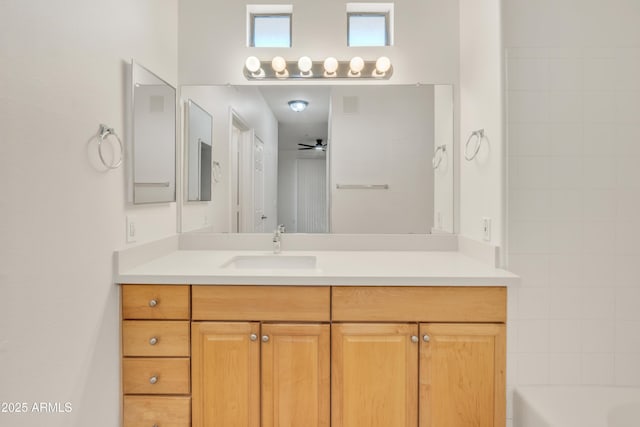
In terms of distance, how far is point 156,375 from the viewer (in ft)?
4.99

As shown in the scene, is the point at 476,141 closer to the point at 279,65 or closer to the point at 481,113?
the point at 481,113

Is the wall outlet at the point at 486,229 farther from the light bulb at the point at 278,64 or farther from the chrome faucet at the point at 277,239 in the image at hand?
the light bulb at the point at 278,64

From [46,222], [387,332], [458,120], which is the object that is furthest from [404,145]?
[46,222]

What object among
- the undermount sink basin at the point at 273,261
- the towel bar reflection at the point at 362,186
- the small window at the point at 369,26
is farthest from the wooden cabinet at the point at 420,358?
the small window at the point at 369,26

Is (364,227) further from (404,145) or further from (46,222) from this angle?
(46,222)

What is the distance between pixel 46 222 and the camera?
3.62 feet

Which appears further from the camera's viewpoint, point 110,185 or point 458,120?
point 458,120

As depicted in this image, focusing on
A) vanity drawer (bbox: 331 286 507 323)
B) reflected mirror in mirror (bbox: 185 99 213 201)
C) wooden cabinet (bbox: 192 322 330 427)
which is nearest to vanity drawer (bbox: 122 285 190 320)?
wooden cabinet (bbox: 192 322 330 427)

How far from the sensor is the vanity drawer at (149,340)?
60.0 inches

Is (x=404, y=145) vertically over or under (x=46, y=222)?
over

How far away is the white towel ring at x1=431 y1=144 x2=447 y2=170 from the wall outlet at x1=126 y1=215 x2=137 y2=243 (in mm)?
1618

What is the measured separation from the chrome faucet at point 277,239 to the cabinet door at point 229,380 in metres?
0.65

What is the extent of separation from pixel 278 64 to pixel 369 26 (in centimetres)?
60

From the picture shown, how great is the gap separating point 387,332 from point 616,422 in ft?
3.10
